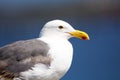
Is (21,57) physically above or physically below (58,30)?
below

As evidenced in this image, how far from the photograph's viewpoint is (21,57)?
3.53 metres

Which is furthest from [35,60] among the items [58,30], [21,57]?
[58,30]

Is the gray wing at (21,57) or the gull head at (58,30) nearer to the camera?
the gray wing at (21,57)

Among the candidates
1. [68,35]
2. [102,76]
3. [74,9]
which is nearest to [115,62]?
[102,76]

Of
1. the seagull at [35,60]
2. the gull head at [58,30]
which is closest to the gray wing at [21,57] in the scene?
the seagull at [35,60]

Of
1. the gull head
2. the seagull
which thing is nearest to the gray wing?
the seagull

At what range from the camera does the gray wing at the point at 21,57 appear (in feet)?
11.5

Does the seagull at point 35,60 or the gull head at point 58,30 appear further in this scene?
the gull head at point 58,30

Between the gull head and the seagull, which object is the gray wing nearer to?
the seagull

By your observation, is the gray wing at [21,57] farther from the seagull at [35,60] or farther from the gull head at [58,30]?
the gull head at [58,30]

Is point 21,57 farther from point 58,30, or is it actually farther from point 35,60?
point 58,30

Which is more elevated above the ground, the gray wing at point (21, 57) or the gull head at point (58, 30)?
the gull head at point (58, 30)

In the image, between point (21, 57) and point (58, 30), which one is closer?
point (21, 57)

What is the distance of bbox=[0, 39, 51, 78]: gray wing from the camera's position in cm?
350
